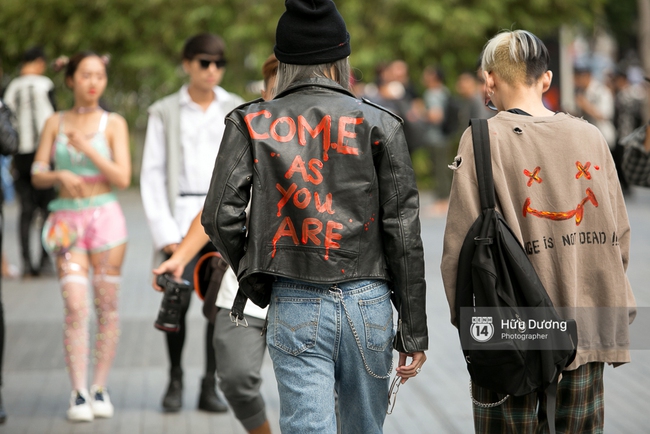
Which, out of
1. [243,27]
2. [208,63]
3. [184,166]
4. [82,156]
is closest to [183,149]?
[184,166]

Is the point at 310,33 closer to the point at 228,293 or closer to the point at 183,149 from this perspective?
the point at 228,293

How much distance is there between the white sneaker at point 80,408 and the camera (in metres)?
5.01

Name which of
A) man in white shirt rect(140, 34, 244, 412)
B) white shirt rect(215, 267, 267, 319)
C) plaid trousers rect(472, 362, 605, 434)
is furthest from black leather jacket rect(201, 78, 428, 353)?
man in white shirt rect(140, 34, 244, 412)

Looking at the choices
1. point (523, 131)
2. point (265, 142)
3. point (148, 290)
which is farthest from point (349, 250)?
point (148, 290)

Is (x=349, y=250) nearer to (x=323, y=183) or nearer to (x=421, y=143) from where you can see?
(x=323, y=183)

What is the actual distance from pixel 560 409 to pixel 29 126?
23.5ft

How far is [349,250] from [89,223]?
2675 mm

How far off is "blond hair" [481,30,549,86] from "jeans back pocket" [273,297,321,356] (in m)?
1.07

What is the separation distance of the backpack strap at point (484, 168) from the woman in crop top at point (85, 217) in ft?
8.97

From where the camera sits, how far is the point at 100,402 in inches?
201

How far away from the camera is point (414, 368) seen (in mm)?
2967

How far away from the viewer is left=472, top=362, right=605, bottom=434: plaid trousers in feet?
10.2

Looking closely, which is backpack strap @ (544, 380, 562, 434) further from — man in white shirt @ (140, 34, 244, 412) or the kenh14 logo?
man in white shirt @ (140, 34, 244, 412)

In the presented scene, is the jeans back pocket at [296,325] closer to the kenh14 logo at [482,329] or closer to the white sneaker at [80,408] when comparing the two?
the kenh14 logo at [482,329]
